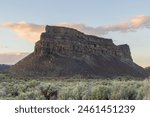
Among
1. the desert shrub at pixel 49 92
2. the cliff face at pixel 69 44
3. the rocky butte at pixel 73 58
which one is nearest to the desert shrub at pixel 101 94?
the desert shrub at pixel 49 92

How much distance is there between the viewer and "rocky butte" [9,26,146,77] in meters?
145

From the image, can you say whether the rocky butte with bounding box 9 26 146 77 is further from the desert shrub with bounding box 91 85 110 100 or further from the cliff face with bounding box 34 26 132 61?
the desert shrub with bounding box 91 85 110 100

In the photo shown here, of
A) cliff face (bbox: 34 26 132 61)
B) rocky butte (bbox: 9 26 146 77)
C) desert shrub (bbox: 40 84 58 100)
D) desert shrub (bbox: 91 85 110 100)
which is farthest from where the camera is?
cliff face (bbox: 34 26 132 61)

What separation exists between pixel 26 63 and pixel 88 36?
148 ft

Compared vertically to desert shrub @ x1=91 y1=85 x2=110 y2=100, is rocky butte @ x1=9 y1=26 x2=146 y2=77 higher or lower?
higher

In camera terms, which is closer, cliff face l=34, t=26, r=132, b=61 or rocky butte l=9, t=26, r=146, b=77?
rocky butte l=9, t=26, r=146, b=77

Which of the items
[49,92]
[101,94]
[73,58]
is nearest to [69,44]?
[73,58]

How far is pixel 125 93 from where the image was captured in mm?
16016

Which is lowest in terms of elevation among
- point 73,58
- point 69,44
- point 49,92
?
point 49,92

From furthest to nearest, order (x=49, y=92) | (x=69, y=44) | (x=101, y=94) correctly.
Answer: (x=69, y=44) < (x=49, y=92) < (x=101, y=94)

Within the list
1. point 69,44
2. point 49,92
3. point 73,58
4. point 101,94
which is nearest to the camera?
point 101,94

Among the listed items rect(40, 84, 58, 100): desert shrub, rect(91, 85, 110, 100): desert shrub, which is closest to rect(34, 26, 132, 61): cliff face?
rect(40, 84, 58, 100): desert shrub

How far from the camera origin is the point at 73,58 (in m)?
164

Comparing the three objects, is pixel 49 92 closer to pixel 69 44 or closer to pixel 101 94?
pixel 101 94
